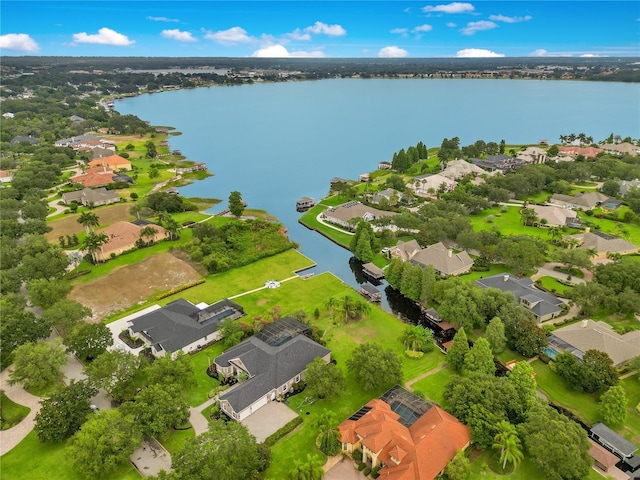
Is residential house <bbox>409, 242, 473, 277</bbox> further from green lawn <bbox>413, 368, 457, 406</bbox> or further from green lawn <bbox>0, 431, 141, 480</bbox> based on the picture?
green lawn <bbox>0, 431, 141, 480</bbox>

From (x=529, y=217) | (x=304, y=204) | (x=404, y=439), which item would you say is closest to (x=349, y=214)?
(x=304, y=204)

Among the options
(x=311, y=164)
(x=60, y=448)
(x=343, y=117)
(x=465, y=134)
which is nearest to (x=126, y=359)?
(x=60, y=448)

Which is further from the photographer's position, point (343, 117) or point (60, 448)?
point (343, 117)

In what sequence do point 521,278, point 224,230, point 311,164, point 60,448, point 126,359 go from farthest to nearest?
point 311,164 → point 224,230 → point 521,278 → point 126,359 → point 60,448

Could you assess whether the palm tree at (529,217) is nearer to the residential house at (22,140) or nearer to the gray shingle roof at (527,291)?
the gray shingle roof at (527,291)

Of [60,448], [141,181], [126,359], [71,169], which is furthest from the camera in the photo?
[71,169]

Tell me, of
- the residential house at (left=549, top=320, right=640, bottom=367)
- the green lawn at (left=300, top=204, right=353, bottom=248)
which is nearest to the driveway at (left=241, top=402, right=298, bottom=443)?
the residential house at (left=549, top=320, right=640, bottom=367)

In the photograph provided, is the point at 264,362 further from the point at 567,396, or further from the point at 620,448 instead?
the point at 620,448

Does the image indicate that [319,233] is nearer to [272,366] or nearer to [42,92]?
[272,366]
